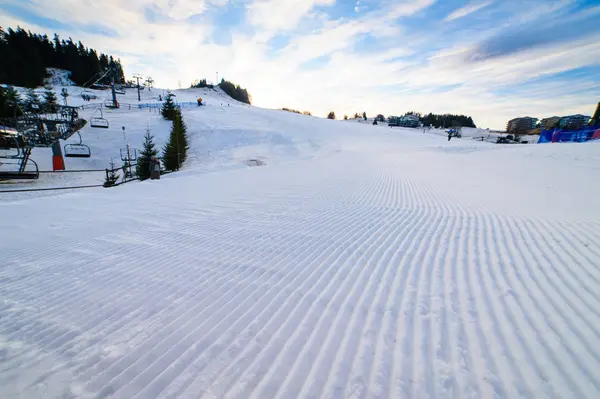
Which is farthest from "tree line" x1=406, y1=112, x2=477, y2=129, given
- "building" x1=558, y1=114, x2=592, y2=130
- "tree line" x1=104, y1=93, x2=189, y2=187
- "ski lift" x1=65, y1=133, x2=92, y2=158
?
"ski lift" x1=65, y1=133, x2=92, y2=158

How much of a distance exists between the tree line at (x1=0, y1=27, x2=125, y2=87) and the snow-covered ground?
51.5 m

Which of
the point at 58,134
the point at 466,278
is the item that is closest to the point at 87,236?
the point at 466,278

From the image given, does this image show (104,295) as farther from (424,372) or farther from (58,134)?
(58,134)

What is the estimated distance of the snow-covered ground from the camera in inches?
78.3

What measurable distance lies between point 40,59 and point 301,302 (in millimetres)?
101950

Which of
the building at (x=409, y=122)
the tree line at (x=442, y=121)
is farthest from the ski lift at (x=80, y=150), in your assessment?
the tree line at (x=442, y=121)

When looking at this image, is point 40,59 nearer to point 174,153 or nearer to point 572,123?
point 174,153

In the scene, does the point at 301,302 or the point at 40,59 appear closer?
the point at 301,302

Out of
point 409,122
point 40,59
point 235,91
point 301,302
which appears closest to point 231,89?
point 235,91

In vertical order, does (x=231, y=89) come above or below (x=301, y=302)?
above

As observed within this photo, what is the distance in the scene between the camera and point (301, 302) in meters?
2.95

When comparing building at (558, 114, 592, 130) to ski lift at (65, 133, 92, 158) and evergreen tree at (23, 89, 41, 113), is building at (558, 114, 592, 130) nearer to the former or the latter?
ski lift at (65, 133, 92, 158)

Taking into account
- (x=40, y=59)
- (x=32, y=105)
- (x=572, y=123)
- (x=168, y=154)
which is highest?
(x=40, y=59)

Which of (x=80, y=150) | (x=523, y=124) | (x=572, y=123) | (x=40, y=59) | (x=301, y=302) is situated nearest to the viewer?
(x=301, y=302)
